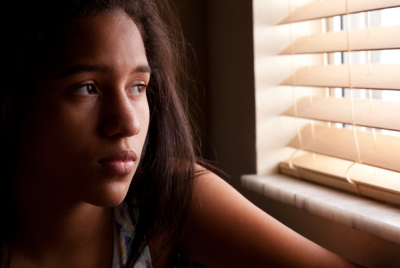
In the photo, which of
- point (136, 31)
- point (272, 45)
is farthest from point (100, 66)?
point (272, 45)

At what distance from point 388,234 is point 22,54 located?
30.7 inches

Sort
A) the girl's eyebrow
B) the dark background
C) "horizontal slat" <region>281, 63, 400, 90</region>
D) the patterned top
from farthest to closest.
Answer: the dark background
the patterned top
"horizontal slat" <region>281, 63, 400, 90</region>
the girl's eyebrow

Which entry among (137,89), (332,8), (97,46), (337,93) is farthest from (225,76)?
(97,46)

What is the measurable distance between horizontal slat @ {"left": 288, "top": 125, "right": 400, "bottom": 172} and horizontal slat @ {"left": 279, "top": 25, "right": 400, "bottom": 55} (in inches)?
8.6

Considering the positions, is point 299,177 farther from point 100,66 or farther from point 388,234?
point 100,66

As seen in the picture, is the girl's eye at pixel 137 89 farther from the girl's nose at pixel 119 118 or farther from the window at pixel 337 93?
the window at pixel 337 93

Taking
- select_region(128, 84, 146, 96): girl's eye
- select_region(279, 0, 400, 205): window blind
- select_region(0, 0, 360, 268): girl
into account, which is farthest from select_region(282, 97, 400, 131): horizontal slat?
select_region(128, 84, 146, 96): girl's eye

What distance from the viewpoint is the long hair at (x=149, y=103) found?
81cm

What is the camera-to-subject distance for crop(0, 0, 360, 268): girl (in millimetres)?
783

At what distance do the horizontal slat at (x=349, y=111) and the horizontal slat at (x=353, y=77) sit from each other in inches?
2.4

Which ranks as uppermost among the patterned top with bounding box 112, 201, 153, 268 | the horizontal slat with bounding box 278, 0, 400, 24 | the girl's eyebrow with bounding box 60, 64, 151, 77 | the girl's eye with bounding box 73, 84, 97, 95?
the horizontal slat with bounding box 278, 0, 400, 24

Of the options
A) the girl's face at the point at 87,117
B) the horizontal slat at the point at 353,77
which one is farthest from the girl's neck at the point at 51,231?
the horizontal slat at the point at 353,77

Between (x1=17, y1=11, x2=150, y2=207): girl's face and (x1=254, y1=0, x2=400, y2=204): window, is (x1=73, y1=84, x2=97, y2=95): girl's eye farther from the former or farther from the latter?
(x1=254, y1=0, x2=400, y2=204): window

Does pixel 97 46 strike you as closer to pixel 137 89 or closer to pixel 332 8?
pixel 137 89
